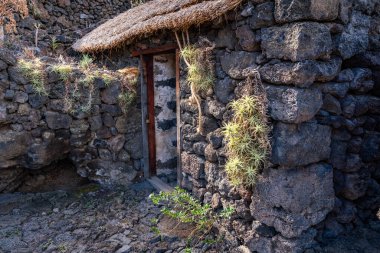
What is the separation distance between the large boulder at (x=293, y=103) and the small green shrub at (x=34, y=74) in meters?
2.74

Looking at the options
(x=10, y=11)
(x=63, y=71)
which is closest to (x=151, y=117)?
(x=63, y=71)

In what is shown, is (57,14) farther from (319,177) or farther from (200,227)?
(319,177)

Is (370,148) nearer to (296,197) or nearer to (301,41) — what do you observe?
(296,197)

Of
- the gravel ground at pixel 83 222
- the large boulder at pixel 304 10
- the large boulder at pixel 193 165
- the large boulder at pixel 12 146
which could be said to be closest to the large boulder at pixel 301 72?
the large boulder at pixel 304 10

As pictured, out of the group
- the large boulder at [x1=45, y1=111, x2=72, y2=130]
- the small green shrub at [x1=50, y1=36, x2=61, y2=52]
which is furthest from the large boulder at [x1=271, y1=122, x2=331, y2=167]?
the small green shrub at [x1=50, y1=36, x2=61, y2=52]

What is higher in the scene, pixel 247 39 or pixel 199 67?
pixel 247 39

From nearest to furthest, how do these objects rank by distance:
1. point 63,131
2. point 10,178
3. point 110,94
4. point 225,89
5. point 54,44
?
point 225,89 → point 10,178 → point 63,131 → point 110,94 → point 54,44

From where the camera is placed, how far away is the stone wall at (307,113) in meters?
1.99

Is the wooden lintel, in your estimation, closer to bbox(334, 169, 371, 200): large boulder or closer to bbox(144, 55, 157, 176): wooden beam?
bbox(144, 55, 157, 176): wooden beam

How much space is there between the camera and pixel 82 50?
499 centimetres

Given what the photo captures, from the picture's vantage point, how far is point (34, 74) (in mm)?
3428

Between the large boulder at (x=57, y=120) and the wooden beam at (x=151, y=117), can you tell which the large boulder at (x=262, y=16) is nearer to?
the wooden beam at (x=151, y=117)

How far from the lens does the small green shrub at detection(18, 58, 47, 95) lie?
341 centimetres

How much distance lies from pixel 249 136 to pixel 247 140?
0.12 feet
